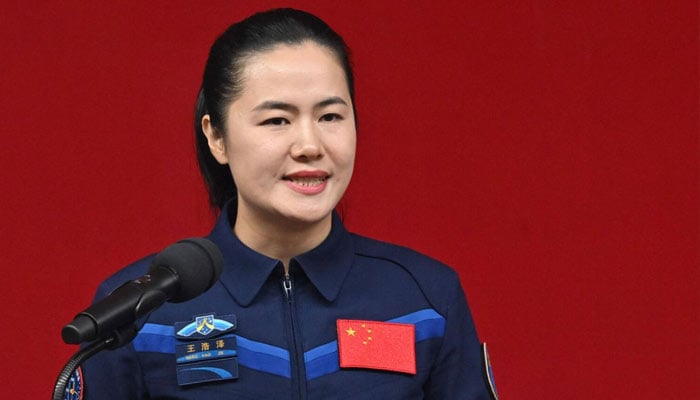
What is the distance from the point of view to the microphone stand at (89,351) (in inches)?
40.2

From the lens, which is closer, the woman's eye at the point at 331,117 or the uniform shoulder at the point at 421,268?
the woman's eye at the point at 331,117

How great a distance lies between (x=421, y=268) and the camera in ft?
5.63

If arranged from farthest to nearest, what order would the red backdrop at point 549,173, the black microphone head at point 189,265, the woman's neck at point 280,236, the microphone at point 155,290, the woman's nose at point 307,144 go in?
the red backdrop at point 549,173 < the woman's neck at point 280,236 < the woman's nose at point 307,144 < the black microphone head at point 189,265 < the microphone at point 155,290

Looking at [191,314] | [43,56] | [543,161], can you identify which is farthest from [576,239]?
[43,56]

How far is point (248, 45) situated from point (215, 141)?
0.15 metres

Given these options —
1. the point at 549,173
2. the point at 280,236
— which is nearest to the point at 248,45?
the point at 280,236

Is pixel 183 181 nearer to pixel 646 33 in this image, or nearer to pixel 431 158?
pixel 431 158

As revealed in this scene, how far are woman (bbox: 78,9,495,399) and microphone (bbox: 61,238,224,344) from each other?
1.23 feet

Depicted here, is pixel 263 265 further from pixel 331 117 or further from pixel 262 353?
pixel 331 117

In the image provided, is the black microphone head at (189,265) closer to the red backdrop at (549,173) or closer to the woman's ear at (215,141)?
the woman's ear at (215,141)

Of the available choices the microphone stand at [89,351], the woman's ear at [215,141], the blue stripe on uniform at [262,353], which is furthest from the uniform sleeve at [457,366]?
the microphone stand at [89,351]

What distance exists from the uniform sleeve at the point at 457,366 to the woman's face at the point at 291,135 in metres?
0.25

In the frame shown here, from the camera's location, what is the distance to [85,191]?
2.18 m

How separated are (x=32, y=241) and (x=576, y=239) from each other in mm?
1017
